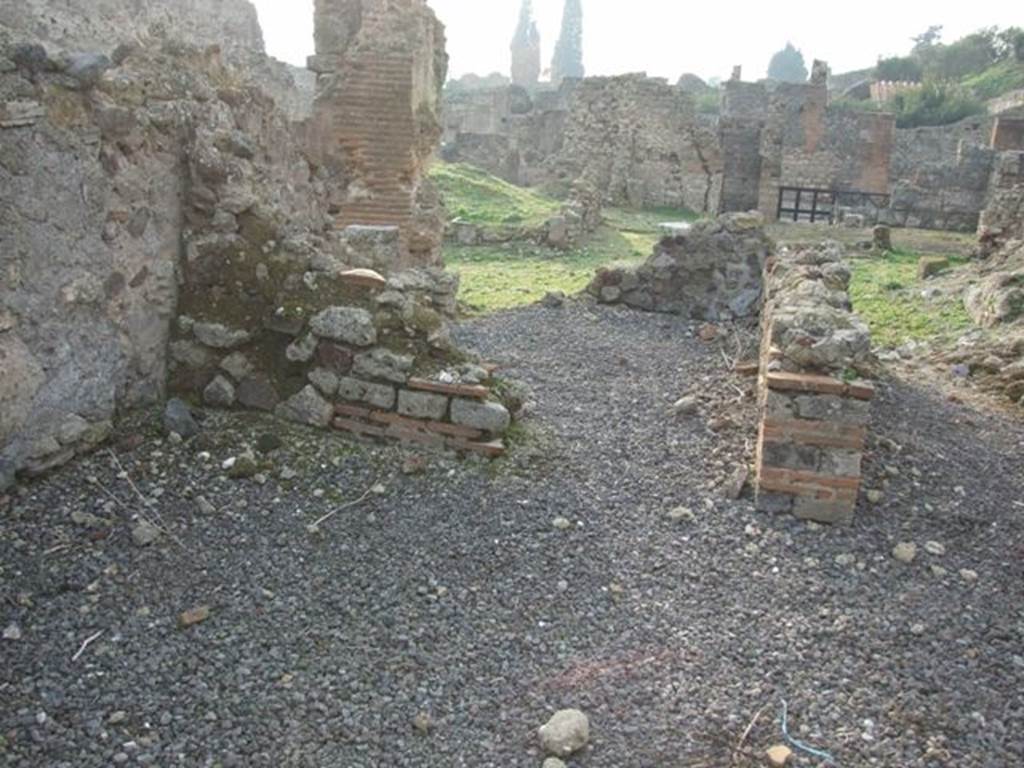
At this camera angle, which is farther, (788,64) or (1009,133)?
(788,64)

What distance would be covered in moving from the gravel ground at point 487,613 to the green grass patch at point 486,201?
502 inches

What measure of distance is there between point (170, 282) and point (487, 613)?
2.60m

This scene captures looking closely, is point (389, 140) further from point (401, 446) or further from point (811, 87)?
point (811, 87)

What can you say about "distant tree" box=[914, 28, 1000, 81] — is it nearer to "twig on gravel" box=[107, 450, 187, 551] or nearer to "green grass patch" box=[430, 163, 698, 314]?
"green grass patch" box=[430, 163, 698, 314]

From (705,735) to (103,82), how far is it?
3.95 metres

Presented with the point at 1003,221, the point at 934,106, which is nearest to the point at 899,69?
the point at 934,106

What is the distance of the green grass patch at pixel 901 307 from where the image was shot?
9250mm

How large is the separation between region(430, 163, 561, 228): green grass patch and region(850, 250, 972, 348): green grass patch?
634 centimetres

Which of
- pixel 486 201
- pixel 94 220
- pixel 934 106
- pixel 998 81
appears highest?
pixel 998 81

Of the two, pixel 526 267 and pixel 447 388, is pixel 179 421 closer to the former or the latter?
pixel 447 388

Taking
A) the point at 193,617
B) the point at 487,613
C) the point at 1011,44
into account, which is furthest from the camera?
the point at 1011,44

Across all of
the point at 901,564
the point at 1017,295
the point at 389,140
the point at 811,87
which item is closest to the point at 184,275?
the point at 901,564

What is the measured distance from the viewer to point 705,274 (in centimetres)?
1002

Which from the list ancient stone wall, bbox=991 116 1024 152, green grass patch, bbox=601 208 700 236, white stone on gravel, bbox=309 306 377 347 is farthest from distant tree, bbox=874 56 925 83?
white stone on gravel, bbox=309 306 377 347
